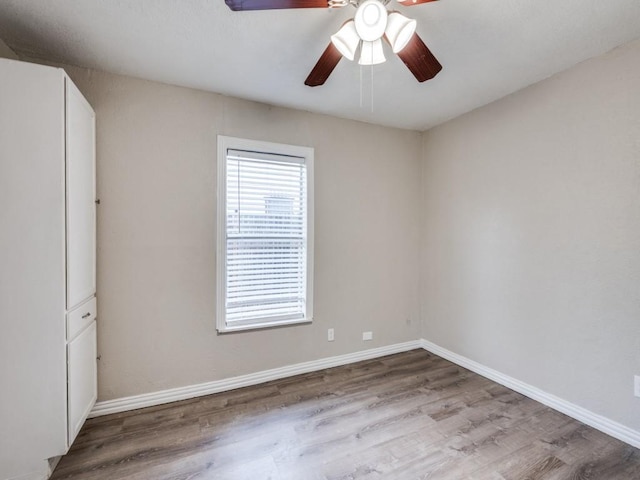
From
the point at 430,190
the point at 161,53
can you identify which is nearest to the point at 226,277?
the point at 161,53

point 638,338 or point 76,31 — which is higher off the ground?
point 76,31

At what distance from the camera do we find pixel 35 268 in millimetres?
1567

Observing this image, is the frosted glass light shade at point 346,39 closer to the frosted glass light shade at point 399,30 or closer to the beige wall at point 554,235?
the frosted glass light shade at point 399,30

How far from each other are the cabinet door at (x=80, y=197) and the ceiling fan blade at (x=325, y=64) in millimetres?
1413

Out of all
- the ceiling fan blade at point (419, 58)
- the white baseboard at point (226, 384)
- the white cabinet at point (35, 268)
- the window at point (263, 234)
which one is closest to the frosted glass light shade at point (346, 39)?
the ceiling fan blade at point (419, 58)

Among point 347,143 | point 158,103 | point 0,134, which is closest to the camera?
point 0,134

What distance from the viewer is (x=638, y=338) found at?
1884 millimetres

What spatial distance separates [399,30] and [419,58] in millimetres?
266

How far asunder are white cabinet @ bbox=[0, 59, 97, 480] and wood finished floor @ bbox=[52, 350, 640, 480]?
349mm

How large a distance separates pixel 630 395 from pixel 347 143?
2.95m

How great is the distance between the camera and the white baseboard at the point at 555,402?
1925mm

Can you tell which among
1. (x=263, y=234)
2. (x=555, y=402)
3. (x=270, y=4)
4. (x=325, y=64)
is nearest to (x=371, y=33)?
(x=325, y=64)

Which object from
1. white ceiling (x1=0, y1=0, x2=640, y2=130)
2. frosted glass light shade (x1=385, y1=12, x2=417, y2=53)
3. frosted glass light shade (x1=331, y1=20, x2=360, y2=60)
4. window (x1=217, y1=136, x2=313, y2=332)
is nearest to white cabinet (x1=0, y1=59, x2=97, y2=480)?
white ceiling (x1=0, y1=0, x2=640, y2=130)

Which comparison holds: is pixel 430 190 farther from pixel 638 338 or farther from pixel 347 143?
pixel 638 338
